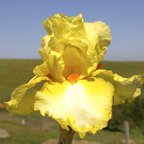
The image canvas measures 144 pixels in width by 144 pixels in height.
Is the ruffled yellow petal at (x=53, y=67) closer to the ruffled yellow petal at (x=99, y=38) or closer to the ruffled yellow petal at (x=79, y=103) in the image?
the ruffled yellow petal at (x=79, y=103)

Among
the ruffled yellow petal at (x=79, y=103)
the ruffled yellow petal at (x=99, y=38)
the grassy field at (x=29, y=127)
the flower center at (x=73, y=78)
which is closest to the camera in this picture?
the ruffled yellow petal at (x=79, y=103)

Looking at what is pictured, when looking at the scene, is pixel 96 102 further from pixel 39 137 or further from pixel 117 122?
pixel 117 122

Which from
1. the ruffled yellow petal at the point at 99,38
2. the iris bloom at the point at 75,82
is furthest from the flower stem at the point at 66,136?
the ruffled yellow petal at the point at 99,38

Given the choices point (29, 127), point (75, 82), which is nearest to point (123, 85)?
point (75, 82)

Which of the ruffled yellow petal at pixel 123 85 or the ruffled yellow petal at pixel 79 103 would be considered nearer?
the ruffled yellow petal at pixel 79 103

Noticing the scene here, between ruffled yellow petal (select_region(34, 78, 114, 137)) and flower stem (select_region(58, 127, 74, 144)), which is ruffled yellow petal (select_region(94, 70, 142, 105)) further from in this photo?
flower stem (select_region(58, 127, 74, 144))

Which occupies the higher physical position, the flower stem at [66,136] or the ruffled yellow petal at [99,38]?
the ruffled yellow petal at [99,38]

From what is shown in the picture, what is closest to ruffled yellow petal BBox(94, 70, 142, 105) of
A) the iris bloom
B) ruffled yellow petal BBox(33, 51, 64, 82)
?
the iris bloom
